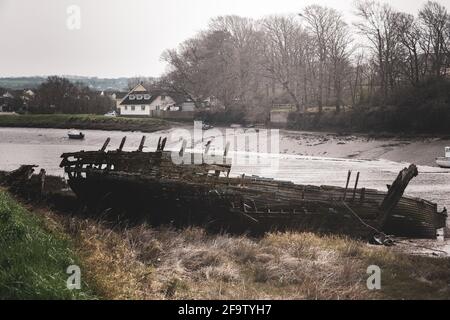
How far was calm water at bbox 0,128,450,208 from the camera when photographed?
27.2m

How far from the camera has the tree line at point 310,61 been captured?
150ft

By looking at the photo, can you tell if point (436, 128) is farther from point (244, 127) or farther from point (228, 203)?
point (228, 203)

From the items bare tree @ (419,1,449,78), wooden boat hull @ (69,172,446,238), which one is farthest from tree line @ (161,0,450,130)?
wooden boat hull @ (69,172,446,238)

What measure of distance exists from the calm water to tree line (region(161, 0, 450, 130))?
11.7m

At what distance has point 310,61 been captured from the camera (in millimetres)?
60875

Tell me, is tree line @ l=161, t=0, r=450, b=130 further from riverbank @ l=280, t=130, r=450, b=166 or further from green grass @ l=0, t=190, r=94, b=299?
green grass @ l=0, t=190, r=94, b=299

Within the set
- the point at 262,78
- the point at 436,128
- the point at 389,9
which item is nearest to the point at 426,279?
the point at 436,128

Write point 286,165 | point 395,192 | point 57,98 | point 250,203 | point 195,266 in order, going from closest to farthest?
point 195,266 < point 395,192 < point 250,203 < point 286,165 < point 57,98

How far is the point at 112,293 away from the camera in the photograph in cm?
784

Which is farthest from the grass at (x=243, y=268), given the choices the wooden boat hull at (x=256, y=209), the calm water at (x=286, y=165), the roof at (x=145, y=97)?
the roof at (x=145, y=97)

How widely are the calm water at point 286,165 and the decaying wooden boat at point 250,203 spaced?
22.7 feet

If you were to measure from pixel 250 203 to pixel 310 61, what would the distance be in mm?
48202
